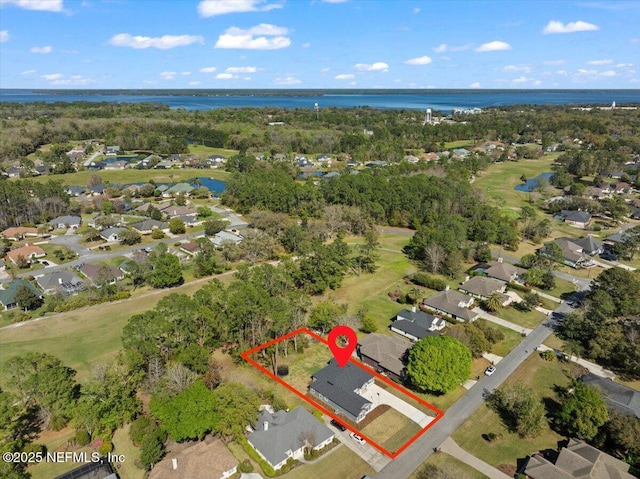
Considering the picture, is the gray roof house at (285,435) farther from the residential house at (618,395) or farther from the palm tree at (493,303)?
the palm tree at (493,303)

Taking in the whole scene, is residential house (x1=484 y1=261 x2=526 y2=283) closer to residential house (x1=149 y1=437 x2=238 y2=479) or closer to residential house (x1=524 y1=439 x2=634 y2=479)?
residential house (x1=524 y1=439 x2=634 y2=479)

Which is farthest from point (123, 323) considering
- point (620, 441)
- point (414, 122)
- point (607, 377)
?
point (414, 122)

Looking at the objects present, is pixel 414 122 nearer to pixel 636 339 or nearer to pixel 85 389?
pixel 636 339

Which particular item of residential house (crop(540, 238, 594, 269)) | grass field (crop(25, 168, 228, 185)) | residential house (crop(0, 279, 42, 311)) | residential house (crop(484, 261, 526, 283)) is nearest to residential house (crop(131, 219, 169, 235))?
residential house (crop(0, 279, 42, 311))

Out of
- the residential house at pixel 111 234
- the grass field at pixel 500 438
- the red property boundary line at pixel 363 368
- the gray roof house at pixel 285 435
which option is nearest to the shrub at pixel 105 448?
the gray roof house at pixel 285 435

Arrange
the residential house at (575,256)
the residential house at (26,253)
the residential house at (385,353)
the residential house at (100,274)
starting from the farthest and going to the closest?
the residential house at (26,253) < the residential house at (575,256) < the residential house at (100,274) < the residential house at (385,353)

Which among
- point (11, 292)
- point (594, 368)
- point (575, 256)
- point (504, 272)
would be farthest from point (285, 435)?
point (575, 256)
